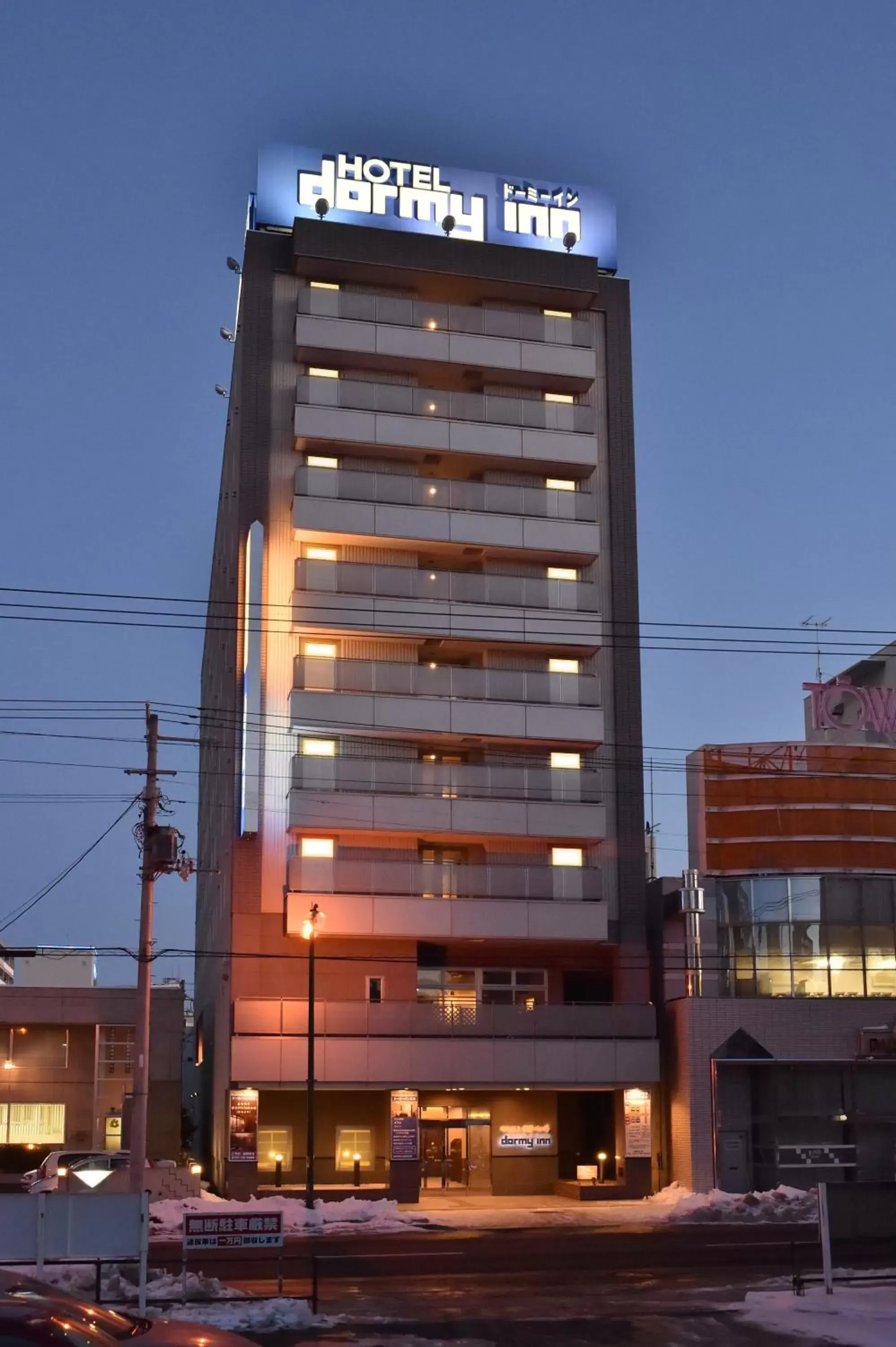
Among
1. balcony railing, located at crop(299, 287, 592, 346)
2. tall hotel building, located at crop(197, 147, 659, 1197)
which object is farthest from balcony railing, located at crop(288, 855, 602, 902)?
balcony railing, located at crop(299, 287, 592, 346)

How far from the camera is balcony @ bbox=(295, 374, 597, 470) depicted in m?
53.7

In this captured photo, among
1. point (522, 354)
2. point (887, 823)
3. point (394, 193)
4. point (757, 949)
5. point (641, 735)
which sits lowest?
point (757, 949)

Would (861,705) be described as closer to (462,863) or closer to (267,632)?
(462,863)

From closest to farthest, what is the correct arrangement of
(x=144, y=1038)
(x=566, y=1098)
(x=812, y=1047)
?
(x=144, y=1038), (x=812, y=1047), (x=566, y=1098)

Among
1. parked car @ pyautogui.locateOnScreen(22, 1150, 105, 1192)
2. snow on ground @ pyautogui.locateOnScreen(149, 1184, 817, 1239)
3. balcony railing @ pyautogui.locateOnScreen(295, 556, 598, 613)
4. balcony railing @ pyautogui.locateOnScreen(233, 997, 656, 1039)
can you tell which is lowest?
snow on ground @ pyautogui.locateOnScreen(149, 1184, 817, 1239)

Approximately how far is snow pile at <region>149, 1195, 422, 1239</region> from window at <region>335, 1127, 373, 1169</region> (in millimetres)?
4667

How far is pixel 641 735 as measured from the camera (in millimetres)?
55750

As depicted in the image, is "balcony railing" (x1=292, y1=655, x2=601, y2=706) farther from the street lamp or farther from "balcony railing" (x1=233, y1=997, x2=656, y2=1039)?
"balcony railing" (x1=233, y1=997, x2=656, y2=1039)

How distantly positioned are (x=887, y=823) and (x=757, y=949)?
251 inches

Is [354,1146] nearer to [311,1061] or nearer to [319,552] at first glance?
[311,1061]

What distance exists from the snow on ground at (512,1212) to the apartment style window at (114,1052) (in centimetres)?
1257

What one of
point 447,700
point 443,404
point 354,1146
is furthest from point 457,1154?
point 443,404

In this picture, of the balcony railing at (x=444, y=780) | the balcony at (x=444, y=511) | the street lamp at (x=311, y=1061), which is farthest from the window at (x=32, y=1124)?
the balcony at (x=444, y=511)

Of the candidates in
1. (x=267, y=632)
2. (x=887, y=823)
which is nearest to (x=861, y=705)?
(x=887, y=823)
